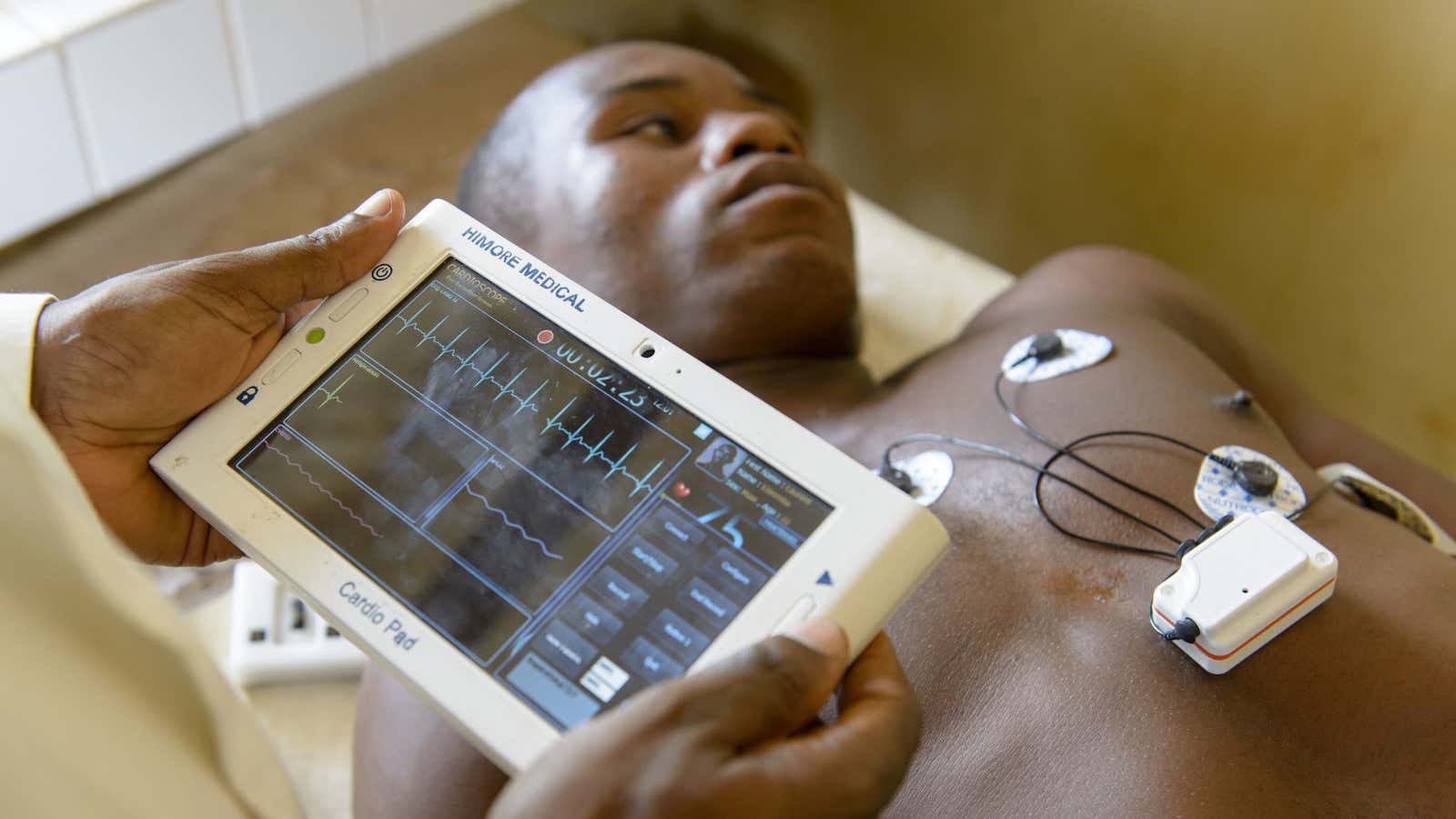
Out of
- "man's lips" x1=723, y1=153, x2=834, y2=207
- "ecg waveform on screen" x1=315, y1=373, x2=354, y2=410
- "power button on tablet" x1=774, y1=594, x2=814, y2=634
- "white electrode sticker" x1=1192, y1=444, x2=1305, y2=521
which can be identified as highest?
"power button on tablet" x1=774, y1=594, x2=814, y2=634

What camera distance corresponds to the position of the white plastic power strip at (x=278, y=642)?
1.35 metres

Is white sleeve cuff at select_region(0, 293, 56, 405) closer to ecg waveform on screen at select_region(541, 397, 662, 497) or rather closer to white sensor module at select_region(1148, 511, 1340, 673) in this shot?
ecg waveform on screen at select_region(541, 397, 662, 497)

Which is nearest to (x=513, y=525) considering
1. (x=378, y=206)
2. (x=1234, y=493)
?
(x=378, y=206)

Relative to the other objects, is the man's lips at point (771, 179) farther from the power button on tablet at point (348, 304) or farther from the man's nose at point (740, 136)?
the power button on tablet at point (348, 304)

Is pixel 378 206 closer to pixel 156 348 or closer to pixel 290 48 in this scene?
pixel 156 348

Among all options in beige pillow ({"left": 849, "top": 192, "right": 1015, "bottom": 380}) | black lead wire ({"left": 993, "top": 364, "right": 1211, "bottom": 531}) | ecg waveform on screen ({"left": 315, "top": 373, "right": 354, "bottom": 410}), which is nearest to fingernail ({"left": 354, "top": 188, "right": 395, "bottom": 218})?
ecg waveform on screen ({"left": 315, "top": 373, "right": 354, "bottom": 410})

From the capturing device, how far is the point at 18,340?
2.94ft

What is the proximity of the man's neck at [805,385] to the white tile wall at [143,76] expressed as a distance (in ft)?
2.69

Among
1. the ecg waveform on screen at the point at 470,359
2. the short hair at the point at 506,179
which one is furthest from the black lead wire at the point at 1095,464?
the short hair at the point at 506,179

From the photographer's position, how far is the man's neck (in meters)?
1.31

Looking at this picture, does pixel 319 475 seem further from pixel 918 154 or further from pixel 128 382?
pixel 918 154

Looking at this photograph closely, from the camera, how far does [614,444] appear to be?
33.0 inches

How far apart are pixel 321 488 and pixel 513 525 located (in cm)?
15

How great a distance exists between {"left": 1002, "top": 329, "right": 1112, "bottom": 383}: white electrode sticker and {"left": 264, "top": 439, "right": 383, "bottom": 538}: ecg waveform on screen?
26.7 inches
